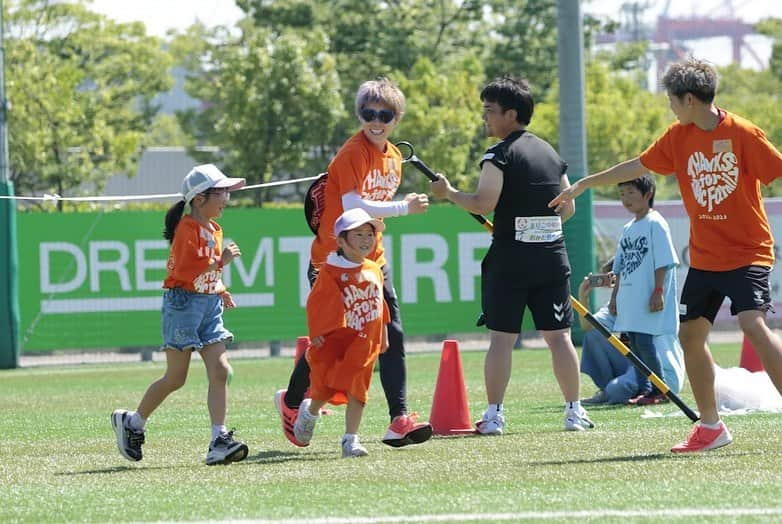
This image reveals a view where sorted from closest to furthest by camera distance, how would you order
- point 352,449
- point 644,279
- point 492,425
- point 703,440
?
point 703,440
point 352,449
point 492,425
point 644,279

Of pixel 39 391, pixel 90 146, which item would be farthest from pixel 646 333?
pixel 90 146

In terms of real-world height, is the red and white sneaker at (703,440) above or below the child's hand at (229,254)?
below

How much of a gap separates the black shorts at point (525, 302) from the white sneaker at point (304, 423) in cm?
154

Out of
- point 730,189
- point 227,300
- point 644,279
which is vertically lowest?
point 644,279

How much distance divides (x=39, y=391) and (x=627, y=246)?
6.31 m

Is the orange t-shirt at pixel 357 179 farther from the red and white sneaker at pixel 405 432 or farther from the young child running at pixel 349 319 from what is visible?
the red and white sneaker at pixel 405 432

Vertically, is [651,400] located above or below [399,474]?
below

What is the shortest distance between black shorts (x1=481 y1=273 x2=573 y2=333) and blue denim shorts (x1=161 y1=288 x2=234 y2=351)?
187 cm

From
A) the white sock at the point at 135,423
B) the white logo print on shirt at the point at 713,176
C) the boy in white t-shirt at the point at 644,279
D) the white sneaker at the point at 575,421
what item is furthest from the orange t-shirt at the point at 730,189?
the boy in white t-shirt at the point at 644,279

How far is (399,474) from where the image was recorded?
734 centimetres

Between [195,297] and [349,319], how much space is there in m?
0.86

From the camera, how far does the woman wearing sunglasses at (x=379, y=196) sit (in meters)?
8.30

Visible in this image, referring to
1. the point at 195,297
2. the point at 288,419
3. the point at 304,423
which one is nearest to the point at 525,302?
the point at 288,419

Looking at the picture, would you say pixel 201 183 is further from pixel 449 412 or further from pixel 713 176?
pixel 713 176
